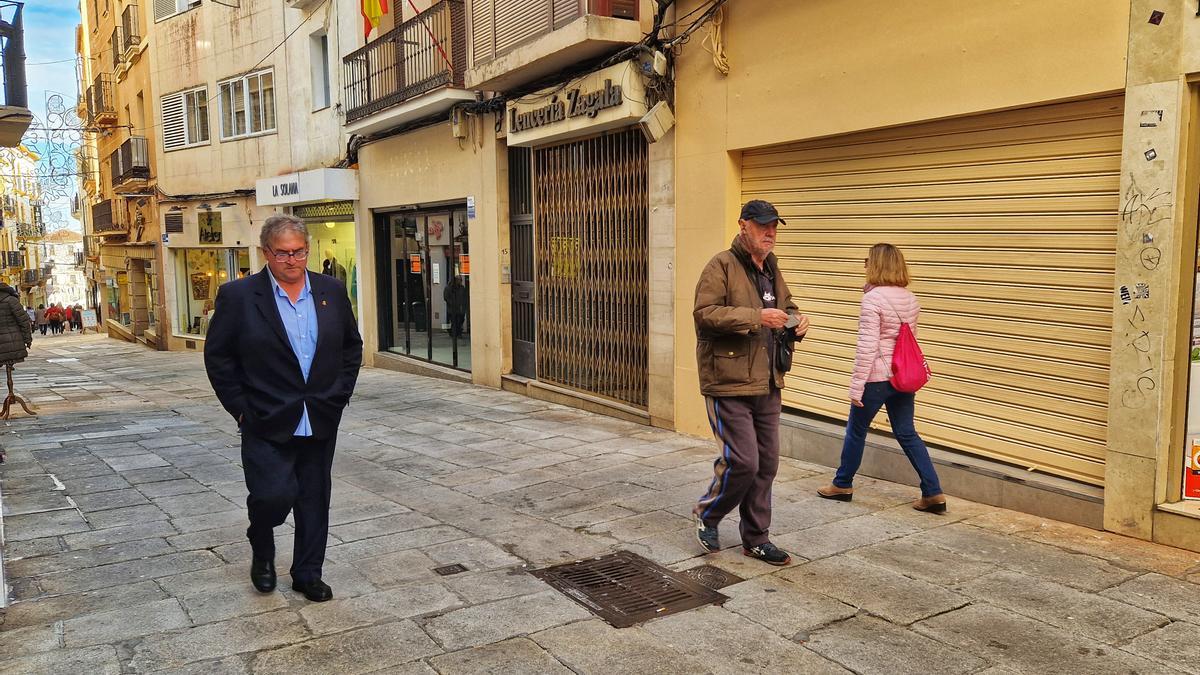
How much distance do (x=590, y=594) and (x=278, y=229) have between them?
2384 mm

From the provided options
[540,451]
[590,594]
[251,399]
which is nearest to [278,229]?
[251,399]

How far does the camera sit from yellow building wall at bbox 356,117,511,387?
1229cm

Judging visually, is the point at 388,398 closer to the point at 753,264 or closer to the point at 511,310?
the point at 511,310

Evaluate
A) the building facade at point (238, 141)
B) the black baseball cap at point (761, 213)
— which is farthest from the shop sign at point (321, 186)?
the black baseball cap at point (761, 213)

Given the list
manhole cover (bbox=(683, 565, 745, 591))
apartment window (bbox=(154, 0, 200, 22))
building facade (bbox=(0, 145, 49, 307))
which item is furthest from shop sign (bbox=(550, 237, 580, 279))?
building facade (bbox=(0, 145, 49, 307))

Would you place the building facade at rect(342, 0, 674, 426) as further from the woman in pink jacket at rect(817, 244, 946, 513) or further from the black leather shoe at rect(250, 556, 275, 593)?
the black leather shoe at rect(250, 556, 275, 593)

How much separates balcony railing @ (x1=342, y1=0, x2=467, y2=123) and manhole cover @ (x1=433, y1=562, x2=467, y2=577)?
8768 mm

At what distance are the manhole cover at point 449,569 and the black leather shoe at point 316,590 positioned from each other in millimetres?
619

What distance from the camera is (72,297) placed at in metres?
105

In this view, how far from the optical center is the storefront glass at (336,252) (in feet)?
57.1

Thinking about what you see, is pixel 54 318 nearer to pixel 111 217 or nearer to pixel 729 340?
pixel 111 217

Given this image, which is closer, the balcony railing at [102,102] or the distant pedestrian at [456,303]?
the distant pedestrian at [456,303]

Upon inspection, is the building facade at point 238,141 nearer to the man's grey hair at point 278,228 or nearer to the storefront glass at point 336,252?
the storefront glass at point 336,252

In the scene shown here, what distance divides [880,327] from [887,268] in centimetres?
39
